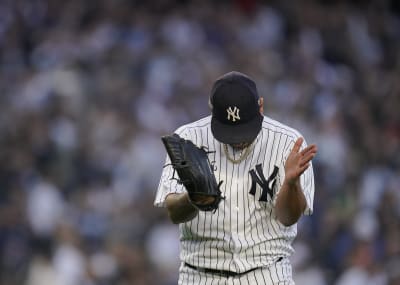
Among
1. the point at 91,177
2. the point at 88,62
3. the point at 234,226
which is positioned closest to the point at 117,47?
the point at 88,62

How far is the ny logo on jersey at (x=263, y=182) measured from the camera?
6148mm

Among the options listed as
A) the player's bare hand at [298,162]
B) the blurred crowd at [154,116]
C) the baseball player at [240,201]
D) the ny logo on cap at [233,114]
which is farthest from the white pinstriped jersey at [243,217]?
the blurred crowd at [154,116]

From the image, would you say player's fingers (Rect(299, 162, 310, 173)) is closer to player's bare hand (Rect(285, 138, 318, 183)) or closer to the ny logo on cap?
player's bare hand (Rect(285, 138, 318, 183))

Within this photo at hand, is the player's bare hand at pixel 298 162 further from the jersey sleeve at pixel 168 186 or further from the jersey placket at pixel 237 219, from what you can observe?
the jersey sleeve at pixel 168 186

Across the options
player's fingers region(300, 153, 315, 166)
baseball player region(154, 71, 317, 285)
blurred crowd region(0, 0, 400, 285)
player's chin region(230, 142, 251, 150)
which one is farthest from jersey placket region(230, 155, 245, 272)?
blurred crowd region(0, 0, 400, 285)

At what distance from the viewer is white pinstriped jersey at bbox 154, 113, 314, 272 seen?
6152mm

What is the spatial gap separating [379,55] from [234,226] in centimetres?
1108

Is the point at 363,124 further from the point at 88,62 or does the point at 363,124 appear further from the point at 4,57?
the point at 4,57

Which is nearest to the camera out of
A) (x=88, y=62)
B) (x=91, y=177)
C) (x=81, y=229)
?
(x=81, y=229)

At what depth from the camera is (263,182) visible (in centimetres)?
616

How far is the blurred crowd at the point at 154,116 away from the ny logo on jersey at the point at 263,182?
4966mm

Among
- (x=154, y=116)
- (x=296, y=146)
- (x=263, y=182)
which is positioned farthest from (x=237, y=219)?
(x=154, y=116)

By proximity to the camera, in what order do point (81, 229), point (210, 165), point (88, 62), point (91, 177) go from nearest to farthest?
point (210, 165)
point (81, 229)
point (91, 177)
point (88, 62)

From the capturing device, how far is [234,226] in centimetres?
615
